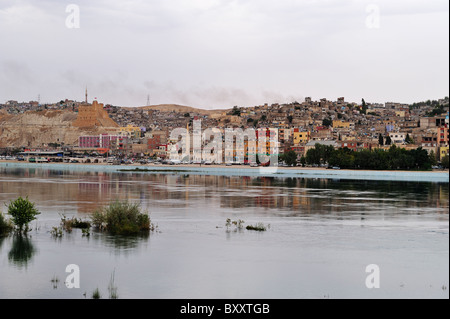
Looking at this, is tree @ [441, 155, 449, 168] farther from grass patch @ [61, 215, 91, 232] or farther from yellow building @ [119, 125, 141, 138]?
yellow building @ [119, 125, 141, 138]

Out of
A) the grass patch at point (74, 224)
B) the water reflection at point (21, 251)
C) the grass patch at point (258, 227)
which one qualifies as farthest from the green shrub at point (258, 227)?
the water reflection at point (21, 251)

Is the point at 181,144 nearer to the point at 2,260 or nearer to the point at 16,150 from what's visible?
the point at 16,150

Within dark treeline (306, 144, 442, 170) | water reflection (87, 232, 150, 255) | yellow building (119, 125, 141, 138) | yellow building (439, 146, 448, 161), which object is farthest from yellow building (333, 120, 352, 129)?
water reflection (87, 232, 150, 255)

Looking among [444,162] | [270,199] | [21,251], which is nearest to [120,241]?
[21,251]

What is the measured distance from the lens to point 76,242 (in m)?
17.5

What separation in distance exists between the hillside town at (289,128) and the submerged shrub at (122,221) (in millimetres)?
56948

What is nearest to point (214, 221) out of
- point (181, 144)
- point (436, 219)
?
point (436, 219)

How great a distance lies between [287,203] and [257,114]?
121585mm

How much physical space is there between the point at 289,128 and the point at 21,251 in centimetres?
9261

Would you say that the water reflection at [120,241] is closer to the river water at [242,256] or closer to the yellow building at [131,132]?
the river water at [242,256]

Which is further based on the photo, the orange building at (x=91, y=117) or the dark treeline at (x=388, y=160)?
the orange building at (x=91, y=117)

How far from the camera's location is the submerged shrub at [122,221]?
1877 cm

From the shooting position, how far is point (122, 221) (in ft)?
61.9

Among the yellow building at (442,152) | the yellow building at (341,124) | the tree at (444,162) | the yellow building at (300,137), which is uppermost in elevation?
the yellow building at (341,124)
